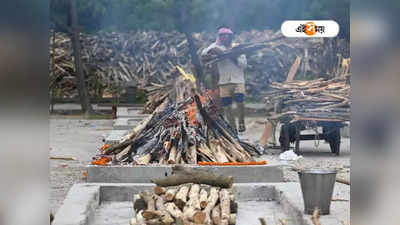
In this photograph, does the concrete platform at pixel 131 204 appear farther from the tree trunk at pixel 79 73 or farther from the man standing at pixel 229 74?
the tree trunk at pixel 79 73

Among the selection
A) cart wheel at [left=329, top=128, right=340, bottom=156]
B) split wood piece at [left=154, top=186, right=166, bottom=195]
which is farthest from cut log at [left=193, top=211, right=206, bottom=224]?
cart wheel at [left=329, top=128, right=340, bottom=156]

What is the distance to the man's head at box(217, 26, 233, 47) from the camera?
12.7m

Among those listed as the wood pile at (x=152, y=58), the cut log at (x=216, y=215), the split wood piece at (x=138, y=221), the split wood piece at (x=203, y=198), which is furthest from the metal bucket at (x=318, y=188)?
the wood pile at (x=152, y=58)

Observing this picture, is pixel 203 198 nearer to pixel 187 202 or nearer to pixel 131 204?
pixel 187 202

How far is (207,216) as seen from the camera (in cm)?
561

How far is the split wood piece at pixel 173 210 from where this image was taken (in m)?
5.63

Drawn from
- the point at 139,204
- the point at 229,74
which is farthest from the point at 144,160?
the point at 229,74

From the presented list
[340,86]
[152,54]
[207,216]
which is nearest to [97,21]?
[152,54]

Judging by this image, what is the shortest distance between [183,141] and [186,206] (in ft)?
7.51

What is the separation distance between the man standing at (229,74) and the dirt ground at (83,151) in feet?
2.57

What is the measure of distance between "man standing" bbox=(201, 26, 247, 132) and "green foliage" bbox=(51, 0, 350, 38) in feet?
20.1

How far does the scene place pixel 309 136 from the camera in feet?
35.5
